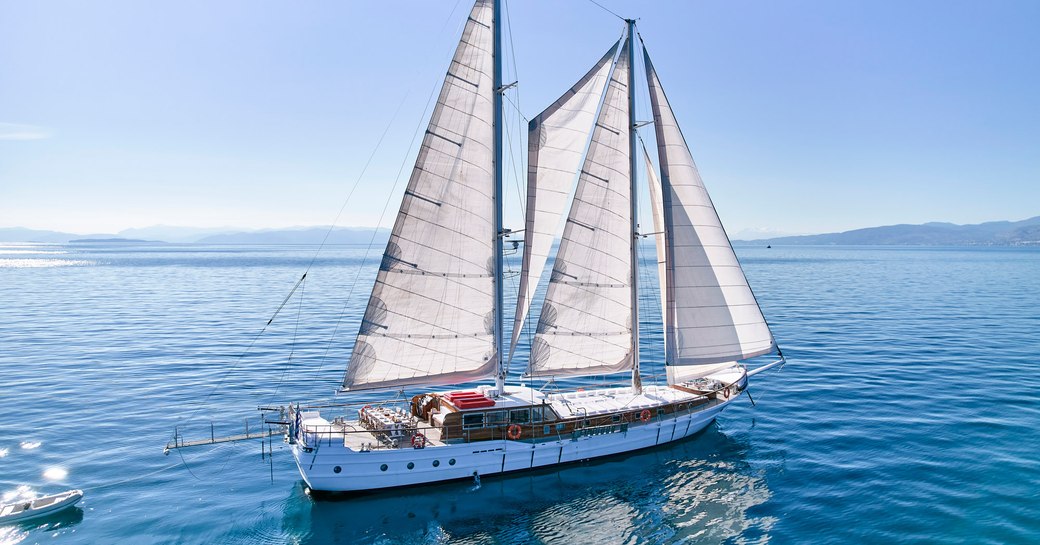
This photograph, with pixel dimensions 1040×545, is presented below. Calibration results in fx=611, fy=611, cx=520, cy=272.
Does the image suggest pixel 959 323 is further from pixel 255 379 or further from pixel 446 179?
pixel 255 379

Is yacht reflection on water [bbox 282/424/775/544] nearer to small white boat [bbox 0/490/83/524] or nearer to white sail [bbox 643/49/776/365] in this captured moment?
white sail [bbox 643/49/776/365]

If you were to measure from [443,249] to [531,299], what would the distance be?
5.05 meters

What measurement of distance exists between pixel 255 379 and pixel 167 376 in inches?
250

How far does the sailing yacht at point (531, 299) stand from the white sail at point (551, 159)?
63mm

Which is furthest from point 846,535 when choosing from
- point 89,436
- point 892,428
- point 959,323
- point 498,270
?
point 959,323

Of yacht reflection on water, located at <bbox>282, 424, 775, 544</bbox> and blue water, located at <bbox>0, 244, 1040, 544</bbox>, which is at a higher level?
blue water, located at <bbox>0, 244, 1040, 544</bbox>

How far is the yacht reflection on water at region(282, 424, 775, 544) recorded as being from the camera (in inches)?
843

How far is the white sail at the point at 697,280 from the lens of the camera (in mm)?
28891

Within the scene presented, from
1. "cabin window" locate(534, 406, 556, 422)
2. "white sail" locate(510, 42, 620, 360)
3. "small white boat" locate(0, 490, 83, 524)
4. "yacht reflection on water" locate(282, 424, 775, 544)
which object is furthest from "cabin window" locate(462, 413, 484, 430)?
"small white boat" locate(0, 490, 83, 524)

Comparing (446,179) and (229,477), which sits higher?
(446,179)

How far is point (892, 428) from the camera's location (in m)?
31.0

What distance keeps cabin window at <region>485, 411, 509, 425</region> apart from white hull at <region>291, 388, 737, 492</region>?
0.83 metres

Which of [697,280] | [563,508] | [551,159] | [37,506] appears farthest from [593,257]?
[37,506]

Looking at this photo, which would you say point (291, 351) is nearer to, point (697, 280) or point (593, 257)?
point (593, 257)
